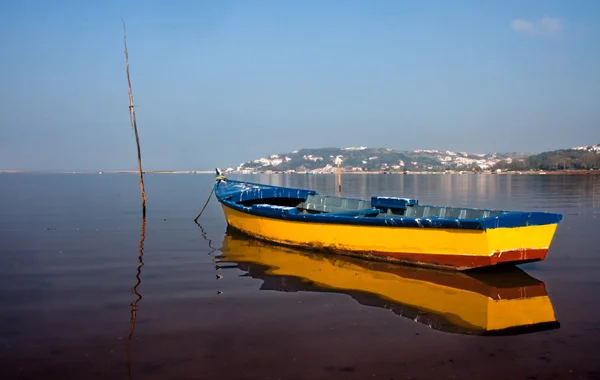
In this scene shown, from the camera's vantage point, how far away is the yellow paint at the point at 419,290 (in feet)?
26.9

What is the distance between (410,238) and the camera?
11.6 metres

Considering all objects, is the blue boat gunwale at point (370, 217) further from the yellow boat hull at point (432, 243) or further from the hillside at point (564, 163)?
the hillside at point (564, 163)

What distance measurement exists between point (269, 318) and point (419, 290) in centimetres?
343

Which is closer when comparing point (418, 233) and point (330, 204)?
point (418, 233)

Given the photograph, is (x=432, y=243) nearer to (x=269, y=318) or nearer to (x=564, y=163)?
(x=269, y=318)

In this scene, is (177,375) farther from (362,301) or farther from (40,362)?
(362,301)

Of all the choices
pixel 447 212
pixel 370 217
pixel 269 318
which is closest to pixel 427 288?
pixel 370 217

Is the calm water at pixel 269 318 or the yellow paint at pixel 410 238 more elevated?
the yellow paint at pixel 410 238

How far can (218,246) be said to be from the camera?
16453 mm

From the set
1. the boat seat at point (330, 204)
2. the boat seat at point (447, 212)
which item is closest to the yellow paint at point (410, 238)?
the boat seat at point (447, 212)

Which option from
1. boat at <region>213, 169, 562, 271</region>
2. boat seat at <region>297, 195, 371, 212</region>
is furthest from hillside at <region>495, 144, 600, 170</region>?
boat at <region>213, 169, 562, 271</region>

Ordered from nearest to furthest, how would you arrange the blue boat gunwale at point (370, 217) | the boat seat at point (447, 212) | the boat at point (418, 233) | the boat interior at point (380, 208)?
the blue boat gunwale at point (370, 217) < the boat at point (418, 233) < the boat seat at point (447, 212) < the boat interior at point (380, 208)

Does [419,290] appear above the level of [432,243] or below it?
below

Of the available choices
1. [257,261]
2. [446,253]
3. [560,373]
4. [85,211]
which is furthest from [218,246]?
[85,211]
